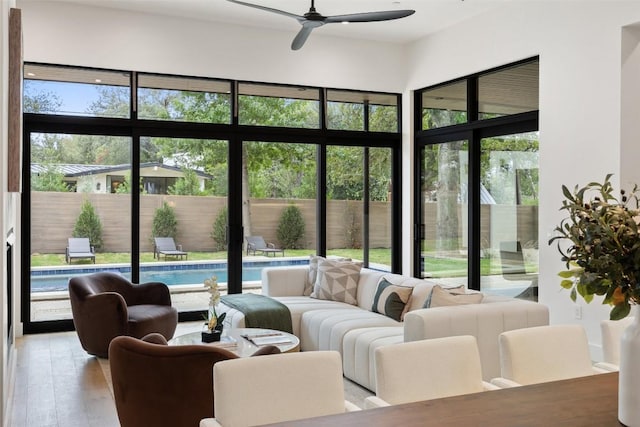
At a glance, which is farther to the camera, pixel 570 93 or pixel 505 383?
pixel 570 93

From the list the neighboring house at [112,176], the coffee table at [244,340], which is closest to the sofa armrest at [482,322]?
the coffee table at [244,340]

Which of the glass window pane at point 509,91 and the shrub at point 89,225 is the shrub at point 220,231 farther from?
the glass window pane at point 509,91

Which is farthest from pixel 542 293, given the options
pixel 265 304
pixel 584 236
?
pixel 584 236

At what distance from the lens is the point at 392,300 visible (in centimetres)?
512

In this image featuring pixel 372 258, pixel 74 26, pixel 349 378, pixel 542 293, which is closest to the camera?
pixel 349 378

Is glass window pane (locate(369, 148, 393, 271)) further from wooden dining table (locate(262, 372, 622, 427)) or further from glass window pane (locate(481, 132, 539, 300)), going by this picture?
wooden dining table (locate(262, 372, 622, 427))

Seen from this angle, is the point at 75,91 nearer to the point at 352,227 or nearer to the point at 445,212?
the point at 352,227

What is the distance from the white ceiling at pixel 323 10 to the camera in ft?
21.0

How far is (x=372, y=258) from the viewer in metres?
8.24

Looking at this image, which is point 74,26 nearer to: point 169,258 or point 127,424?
point 169,258

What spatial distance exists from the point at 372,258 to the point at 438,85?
7.81ft

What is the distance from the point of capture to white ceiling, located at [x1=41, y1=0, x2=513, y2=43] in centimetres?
639

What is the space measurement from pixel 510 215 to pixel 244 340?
3.48m

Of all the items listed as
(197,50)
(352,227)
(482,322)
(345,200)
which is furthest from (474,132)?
(482,322)
